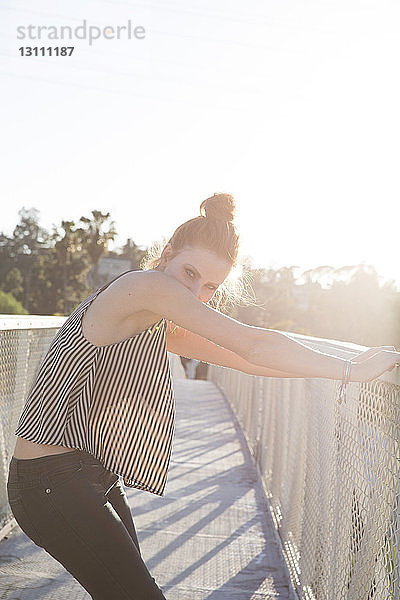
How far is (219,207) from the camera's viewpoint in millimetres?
2709

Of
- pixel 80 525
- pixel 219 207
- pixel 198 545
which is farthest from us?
pixel 198 545

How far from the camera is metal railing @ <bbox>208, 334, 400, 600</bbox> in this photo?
2.65 m

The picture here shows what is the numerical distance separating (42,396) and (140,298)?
0.37 metres

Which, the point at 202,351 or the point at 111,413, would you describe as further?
the point at 202,351

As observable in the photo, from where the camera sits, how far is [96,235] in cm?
6247

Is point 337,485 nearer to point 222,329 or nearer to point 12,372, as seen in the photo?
point 222,329

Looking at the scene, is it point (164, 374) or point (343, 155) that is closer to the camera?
point (164, 374)

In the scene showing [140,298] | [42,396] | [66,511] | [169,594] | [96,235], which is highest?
[96,235]

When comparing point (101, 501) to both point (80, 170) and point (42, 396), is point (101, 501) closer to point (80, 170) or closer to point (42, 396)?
point (42, 396)

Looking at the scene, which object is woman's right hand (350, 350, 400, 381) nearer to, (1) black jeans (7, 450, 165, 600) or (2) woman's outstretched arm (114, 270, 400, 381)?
(2) woman's outstretched arm (114, 270, 400, 381)

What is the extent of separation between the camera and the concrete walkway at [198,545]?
449 cm

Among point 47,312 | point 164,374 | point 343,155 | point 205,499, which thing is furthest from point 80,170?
point 164,374

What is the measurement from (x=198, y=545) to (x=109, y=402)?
3.13 metres

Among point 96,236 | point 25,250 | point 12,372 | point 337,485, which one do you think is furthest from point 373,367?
point 25,250
